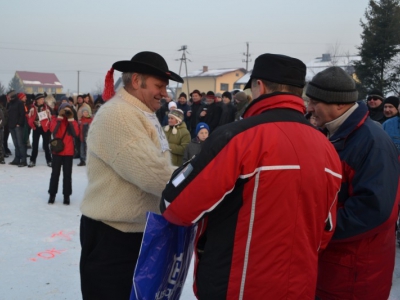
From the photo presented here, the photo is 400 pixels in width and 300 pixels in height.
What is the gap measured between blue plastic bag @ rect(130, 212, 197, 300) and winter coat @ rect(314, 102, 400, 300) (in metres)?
0.81

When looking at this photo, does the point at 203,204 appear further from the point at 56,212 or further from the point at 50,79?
the point at 50,79

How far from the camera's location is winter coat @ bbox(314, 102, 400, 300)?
221 cm

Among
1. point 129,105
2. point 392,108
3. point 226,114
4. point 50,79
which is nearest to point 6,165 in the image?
point 226,114

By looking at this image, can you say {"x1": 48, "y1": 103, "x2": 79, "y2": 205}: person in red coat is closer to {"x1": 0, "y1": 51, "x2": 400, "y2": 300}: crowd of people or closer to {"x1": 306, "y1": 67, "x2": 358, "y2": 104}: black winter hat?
{"x1": 0, "y1": 51, "x2": 400, "y2": 300}: crowd of people

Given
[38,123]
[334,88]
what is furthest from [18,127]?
[334,88]

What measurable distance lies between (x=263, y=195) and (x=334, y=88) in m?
1.00

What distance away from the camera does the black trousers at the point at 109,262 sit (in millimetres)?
2404

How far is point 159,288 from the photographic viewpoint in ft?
7.10

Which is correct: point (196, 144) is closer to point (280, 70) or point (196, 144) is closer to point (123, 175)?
point (123, 175)

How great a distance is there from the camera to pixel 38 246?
533 cm

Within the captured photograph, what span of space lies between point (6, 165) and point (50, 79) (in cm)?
10722

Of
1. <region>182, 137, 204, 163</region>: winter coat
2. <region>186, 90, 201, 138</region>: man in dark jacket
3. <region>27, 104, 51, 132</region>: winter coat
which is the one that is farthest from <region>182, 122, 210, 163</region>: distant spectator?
<region>27, 104, 51, 132</region>: winter coat

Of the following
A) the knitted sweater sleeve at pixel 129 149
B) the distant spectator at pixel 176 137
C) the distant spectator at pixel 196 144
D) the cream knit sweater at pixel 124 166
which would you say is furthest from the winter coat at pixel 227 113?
the knitted sweater sleeve at pixel 129 149

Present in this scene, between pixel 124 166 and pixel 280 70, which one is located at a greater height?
pixel 280 70
